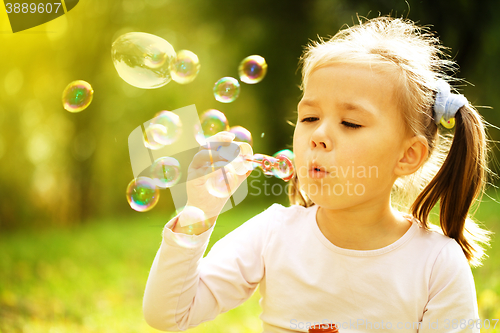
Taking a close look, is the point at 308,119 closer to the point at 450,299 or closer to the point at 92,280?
the point at 450,299

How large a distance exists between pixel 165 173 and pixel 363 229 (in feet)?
2.21

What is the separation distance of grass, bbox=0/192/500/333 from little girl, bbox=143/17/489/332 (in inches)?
42.0

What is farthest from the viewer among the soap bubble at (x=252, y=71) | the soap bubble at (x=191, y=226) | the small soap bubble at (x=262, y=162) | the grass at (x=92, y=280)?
the grass at (x=92, y=280)

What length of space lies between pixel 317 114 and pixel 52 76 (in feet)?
17.1

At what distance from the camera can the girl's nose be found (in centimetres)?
117

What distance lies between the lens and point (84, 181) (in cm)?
598

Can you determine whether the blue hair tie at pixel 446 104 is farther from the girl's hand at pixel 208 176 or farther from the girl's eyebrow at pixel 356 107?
the girl's hand at pixel 208 176

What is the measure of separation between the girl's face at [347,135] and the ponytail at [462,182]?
200 mm

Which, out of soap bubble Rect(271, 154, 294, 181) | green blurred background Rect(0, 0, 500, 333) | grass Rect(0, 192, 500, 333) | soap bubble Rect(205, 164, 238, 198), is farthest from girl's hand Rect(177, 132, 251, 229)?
green blurred background Rect(0, 0, 500, 333)

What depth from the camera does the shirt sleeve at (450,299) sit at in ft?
3.79

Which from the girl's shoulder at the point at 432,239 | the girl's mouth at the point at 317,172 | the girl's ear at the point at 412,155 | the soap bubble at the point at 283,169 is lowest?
the girl's shoulder at the point at 432,239

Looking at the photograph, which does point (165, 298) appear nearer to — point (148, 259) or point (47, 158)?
point (148, 259)

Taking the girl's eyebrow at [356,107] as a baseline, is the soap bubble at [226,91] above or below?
below

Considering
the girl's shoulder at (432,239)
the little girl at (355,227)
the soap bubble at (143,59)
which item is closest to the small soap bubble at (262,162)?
the little girl at (355,227)
